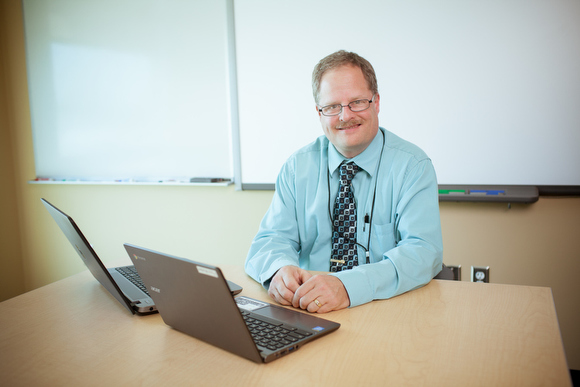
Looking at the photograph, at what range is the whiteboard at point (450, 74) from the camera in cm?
221

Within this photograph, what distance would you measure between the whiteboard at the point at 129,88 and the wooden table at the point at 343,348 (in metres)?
1.94

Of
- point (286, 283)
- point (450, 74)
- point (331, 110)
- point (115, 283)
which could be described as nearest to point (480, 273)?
point (450, 74)

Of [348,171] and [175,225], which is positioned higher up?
[348,171]

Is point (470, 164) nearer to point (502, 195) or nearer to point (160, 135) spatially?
point (502, 195)

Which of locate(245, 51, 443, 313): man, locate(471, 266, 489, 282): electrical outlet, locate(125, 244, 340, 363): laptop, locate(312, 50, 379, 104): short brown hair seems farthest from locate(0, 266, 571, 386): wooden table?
locate(471, 266, 489, 282): electrical outlet

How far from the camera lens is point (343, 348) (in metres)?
0.88

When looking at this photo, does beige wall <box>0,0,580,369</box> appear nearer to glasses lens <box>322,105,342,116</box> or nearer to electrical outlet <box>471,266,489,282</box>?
electrical outlet <box>471,266,489,282</box>

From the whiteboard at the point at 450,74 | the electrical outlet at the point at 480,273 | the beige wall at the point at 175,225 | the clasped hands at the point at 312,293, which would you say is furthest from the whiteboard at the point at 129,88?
the clasped hands at the point at 312,293

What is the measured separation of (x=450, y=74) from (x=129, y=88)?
7.11ft

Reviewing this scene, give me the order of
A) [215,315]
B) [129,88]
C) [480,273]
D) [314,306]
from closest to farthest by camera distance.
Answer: [215,315], [314,306], [480,273], [129,88]

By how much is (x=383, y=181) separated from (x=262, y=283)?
0.58 meters

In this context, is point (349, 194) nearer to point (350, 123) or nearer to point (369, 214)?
point (369, 214)

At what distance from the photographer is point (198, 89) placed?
9.60 feet

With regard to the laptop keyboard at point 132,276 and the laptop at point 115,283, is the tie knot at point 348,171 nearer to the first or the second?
the laptop at point 115,283
